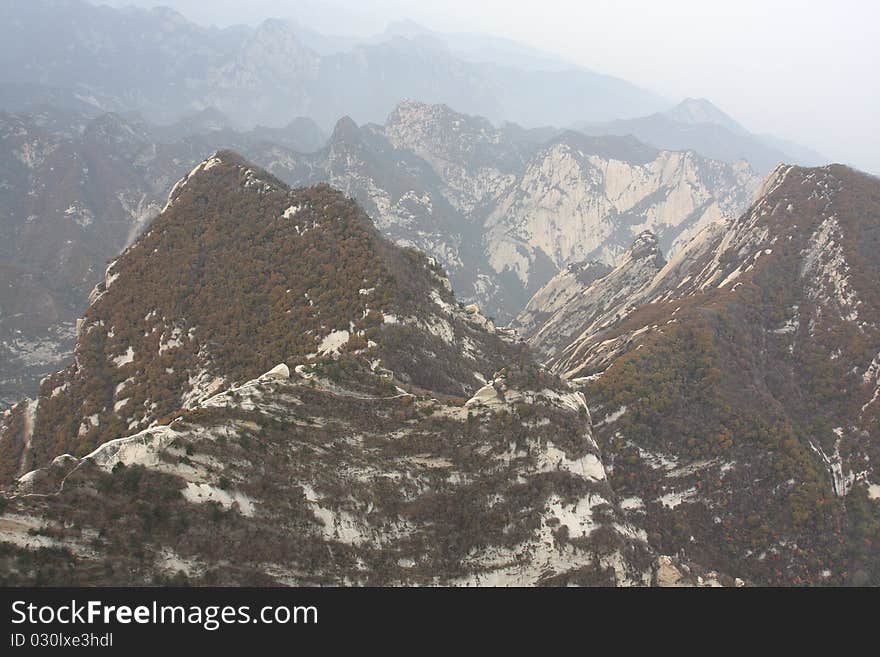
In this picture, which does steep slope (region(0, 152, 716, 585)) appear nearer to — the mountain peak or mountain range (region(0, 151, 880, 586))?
mountain range (region(0, 151, 880, 586))

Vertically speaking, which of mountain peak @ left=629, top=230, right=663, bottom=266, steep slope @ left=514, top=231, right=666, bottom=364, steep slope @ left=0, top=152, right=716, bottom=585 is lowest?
steep slope @ left=0, top=152, right=716, bottom=585

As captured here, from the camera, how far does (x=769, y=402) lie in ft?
200

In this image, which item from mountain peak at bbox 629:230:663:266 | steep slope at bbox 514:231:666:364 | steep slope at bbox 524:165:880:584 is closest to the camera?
steep slope at bbox 524:165:880:584

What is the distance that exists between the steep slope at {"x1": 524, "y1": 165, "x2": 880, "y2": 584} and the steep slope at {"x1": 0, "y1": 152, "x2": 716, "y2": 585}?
1005cm

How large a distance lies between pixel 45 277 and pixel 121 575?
691 ft

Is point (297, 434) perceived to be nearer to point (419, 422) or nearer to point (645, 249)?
point (419, 422)

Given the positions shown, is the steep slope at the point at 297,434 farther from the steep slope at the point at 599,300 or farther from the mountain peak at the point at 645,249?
the mountain peak at the point at 645,249

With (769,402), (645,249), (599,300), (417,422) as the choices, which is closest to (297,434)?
(417,422)

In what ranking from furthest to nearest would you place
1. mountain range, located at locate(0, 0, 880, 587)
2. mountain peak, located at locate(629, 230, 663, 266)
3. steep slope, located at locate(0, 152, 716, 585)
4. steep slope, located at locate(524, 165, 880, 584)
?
1. mountain peak, located at locate(629, 230, 663, 266)
2. steep slope, located at locate(524, 165, 880, 584)
3. mountain range, located at locate(0, 0, 880, 587)
4. steep slope, located at locate(0, 152, 716, 585)

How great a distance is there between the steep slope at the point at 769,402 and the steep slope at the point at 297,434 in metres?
10.0

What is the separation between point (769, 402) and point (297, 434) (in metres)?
53.9

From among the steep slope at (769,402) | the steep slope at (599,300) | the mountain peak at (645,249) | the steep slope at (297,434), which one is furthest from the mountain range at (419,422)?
the mountain peak at (645,249)

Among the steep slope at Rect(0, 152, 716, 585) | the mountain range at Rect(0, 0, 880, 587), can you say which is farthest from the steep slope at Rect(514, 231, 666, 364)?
the steep slope at Rect(0, 152, 716, 585)

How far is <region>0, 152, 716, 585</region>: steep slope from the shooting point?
26.7 meters
